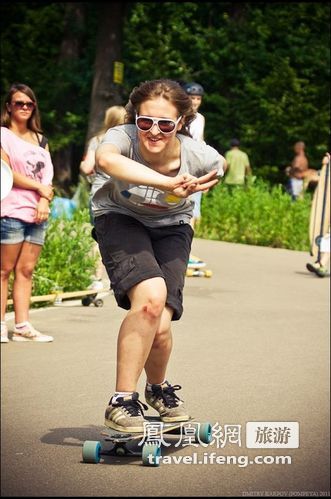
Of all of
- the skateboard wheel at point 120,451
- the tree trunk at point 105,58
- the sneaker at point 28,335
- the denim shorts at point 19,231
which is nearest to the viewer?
the skateboard wheel at point 120,451

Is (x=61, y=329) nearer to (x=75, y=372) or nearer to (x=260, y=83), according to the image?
(x=75, y=372)

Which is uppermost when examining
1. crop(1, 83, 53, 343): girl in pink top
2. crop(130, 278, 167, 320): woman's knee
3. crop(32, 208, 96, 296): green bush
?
crop(32, 208, 96, 296): green bush

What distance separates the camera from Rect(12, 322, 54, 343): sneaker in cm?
1025

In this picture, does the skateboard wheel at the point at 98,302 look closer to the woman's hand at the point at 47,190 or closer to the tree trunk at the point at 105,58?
the tree trunk at the point at 105,58

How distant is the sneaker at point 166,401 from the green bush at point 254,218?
18.6 metres

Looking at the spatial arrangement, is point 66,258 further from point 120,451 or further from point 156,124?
point 156,124

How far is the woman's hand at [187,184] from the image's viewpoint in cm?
299

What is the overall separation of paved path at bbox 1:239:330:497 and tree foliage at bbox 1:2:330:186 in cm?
1512

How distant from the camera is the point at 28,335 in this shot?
34.1 ft

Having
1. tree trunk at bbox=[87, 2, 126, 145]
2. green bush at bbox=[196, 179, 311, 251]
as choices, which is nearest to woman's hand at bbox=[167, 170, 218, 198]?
tree trunk at bbox=[87, 2, 126, 145]

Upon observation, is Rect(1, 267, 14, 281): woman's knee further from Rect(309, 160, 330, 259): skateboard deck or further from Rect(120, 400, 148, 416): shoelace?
Rect(309, 160, 330, 259): skateboard deck

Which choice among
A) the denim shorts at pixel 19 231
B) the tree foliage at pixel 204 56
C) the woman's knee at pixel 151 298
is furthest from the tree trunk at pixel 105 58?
the tree foliage at pixel 204 56

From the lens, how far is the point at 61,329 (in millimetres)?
11586

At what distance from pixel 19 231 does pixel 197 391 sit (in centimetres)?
324
